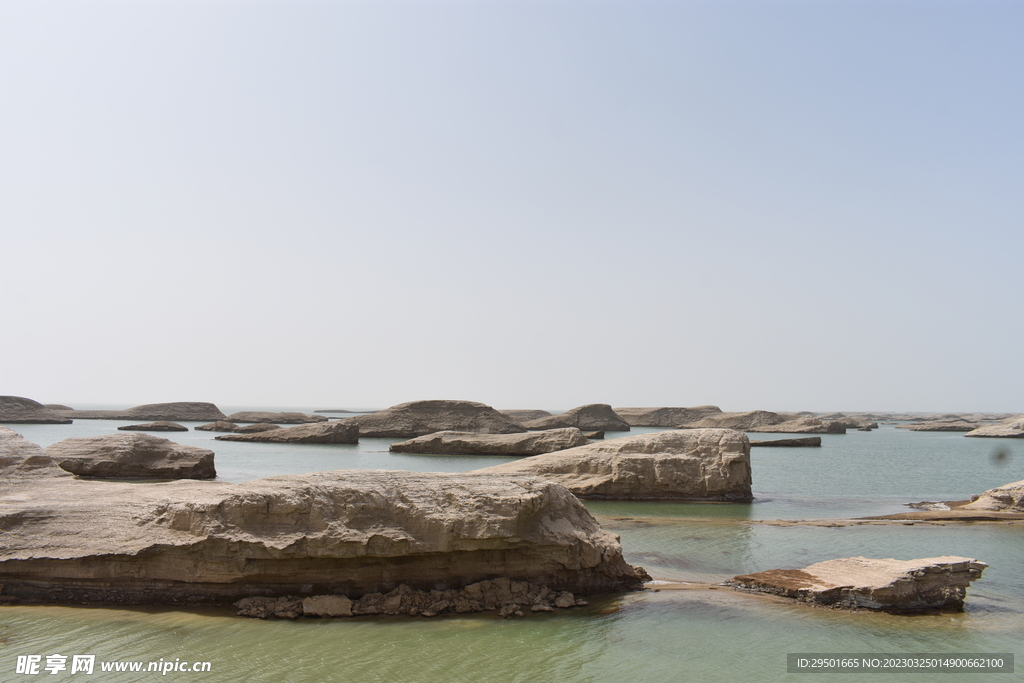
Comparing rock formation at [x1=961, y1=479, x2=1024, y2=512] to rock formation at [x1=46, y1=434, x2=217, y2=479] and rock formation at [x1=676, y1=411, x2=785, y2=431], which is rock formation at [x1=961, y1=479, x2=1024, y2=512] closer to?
rock formation at [x1=46, y1=434, x2=217, y2=479]

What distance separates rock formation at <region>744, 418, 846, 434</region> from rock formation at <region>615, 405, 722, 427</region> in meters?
15.9

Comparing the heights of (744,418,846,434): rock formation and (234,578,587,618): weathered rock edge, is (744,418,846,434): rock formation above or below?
below

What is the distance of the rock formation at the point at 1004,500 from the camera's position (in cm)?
1747

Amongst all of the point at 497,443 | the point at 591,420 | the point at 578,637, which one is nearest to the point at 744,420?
the point at 591,420

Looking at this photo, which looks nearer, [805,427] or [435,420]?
[435,420]

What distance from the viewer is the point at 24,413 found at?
230 ft

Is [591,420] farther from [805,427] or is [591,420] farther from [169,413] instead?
[169,413]

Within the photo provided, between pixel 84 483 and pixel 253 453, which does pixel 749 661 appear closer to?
pixel 84 483

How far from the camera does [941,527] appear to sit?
15.3 metres

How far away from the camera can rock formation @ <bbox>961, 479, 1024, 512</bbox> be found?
17469 mm

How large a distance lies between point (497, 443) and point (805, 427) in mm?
44847

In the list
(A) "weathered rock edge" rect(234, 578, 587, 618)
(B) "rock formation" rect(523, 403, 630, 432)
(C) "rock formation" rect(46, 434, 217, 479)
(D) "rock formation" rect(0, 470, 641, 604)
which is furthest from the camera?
(B) "rock formation" rect(523, 403, 630, 432)

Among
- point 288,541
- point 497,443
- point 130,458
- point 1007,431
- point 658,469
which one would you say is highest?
point 288,541

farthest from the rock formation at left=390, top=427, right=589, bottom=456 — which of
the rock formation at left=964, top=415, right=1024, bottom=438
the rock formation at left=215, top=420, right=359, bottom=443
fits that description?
the rock formation at left=964, top=415, right=1024, bottom=438
